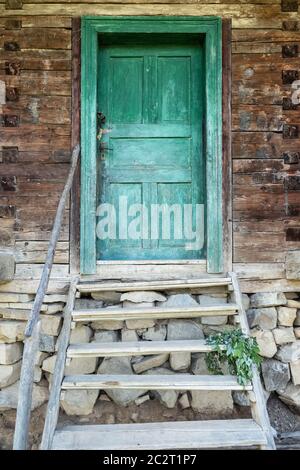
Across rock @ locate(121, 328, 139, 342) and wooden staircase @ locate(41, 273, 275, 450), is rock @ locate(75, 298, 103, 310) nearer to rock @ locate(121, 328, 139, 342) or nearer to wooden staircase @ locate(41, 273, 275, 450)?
wooden staircase @ locate(41, 273, 275, 450)

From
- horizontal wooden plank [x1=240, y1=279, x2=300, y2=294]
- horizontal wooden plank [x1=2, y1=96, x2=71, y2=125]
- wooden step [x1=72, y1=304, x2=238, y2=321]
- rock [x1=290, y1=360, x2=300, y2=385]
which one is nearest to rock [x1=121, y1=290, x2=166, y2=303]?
wooden step [x1=72, y1=304, x2=238, y2=321]

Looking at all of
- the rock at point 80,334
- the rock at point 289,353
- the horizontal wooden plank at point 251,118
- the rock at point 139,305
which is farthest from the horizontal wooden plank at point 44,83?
the rock at point 289,353

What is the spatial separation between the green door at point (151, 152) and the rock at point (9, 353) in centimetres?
98

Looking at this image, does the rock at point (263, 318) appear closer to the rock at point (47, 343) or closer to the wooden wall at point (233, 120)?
the wooden wall at point (233, 120)

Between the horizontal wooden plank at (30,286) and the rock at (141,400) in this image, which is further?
the horizontal wooden plank at (30,286)

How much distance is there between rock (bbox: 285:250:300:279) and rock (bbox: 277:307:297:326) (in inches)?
10.1

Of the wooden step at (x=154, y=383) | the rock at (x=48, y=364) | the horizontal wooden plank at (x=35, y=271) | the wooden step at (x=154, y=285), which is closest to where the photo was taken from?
the wooden step at (x=154, y=383)

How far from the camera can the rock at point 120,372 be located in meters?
2.96

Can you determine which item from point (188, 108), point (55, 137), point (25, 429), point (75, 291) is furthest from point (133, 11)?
point (25, 429)

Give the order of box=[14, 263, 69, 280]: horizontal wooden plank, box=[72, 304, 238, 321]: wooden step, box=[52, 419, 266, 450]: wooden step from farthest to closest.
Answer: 1. box=[14, 263, 69, 280]: horizontal wooden plank
2. box=[72, 304, 238, 321]: wooden step
3. box=[52, 419, 266, 450]: wooden step

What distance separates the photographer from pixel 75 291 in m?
2.96

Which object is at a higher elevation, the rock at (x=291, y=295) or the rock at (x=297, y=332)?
the rock at (x=291, y=295)

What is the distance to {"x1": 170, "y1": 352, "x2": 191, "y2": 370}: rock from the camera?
117 inches
